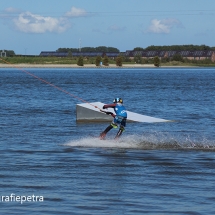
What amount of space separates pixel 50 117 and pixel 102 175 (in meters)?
18.9

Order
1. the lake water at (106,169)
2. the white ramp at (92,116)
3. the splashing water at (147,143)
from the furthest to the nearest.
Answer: the white ramp at (92,116)
the splashing water at (147,143)
the lake water at (106,169)

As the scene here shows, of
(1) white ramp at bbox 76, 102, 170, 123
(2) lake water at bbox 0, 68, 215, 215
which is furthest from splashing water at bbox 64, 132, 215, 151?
(1) white ramp at bbox 76, 102, 170, 123

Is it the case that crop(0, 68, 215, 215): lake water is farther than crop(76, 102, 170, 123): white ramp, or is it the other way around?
crop(76, 102, 170, 123): white ramp

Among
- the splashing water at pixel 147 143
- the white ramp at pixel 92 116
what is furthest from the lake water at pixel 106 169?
the white ramp at pixel 92 116

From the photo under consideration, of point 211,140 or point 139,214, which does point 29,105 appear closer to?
point 211,140

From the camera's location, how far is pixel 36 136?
2744 cm

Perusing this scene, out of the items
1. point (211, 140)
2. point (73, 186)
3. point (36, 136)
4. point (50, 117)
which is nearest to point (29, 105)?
point (50, 117)

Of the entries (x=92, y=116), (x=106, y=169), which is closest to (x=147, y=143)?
(x=106, y=169)

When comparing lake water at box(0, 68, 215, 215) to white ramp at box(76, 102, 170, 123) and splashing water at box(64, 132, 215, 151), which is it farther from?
white ramp at box(76, 102, 170, 123)

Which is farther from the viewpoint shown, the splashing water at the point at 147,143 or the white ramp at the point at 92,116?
the white ramp at the point at 92,116

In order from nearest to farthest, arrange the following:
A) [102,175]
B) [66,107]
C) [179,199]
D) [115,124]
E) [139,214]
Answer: [139,214] < [179,199] < [102,175] < [115,124] < [66,107]

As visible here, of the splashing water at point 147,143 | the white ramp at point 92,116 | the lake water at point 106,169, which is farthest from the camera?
the white ramp at point 92,116

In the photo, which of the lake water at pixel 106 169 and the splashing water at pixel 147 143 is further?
the splashing water at pixel 147 143

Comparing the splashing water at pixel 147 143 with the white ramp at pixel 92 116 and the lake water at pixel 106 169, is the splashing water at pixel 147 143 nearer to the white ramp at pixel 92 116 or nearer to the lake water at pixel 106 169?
the lake water at pixel 106 169
